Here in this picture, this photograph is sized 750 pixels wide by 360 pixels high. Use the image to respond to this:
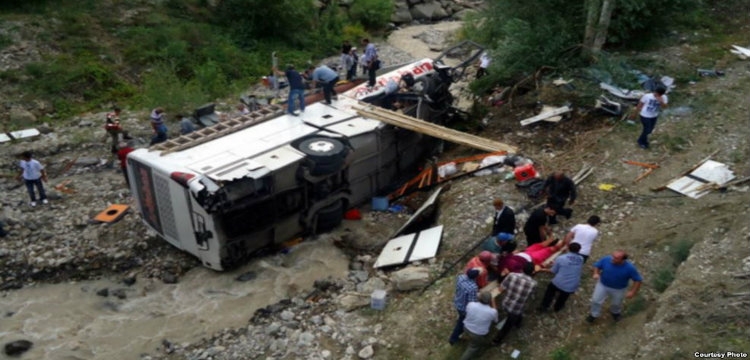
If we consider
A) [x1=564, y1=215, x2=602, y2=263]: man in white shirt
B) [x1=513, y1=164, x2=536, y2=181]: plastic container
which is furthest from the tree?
[x1=564, y1=215, x2=602, y2=263]: man in white shirt

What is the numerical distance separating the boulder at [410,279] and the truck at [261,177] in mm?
2178

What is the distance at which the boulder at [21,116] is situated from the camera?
1459 cm

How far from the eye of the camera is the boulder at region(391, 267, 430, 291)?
873cm

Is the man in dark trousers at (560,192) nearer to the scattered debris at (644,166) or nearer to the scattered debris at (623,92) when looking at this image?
the scattered debris at (644,166)

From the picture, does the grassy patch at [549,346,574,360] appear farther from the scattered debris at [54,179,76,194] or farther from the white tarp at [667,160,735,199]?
the scattered debris at [54,179,76,194]

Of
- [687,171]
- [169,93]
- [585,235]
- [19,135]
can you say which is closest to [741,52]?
[687,171]

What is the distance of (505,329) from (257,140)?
16.9 feet

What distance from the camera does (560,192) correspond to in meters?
8.98

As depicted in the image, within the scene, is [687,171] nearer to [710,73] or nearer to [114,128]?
[710,73]

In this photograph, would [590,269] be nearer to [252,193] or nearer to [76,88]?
[252,193]

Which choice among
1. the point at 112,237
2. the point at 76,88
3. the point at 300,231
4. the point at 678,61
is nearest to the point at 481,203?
the point at 300,231

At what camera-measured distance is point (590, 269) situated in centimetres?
823

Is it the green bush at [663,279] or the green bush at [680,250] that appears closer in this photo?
the green bush at [663,279]

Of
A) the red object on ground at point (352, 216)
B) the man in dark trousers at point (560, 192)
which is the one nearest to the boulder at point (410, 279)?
the man in dark trousers at point (560, 192)
